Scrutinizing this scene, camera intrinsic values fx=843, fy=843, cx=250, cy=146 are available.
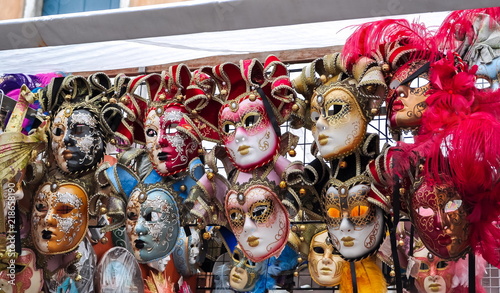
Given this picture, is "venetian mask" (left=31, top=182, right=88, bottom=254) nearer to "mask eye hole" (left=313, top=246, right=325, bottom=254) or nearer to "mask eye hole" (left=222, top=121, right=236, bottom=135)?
"mask eye hole" (left=222, top=121, right=236, bottom=135)

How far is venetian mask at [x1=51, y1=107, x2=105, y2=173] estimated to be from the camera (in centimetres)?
265

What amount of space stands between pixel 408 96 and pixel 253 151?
18.9 inches

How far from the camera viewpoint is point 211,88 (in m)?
2.55

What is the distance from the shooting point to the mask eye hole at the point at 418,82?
7.50 ft

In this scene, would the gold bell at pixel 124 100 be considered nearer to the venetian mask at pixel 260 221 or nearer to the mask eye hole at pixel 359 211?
the venetian mask at pixel 260 221

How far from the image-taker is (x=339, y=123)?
7.69 feet

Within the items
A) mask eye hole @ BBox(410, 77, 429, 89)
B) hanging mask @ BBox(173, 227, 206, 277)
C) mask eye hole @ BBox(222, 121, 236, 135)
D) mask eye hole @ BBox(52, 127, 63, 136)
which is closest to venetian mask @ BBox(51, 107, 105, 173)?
mask eye hole @ BBox(52, 127, 63, 136)

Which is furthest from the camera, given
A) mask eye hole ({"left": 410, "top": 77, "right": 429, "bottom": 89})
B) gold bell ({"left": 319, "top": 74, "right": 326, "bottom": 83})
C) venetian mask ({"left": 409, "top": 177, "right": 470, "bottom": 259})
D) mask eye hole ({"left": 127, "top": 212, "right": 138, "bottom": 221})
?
mask eye hole ({"left": 127, "top": 212, "right": 138, "bottom": 221})

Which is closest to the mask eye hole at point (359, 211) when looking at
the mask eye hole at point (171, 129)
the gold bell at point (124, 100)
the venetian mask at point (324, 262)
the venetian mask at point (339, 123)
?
the venetian mask at point (339, 123)

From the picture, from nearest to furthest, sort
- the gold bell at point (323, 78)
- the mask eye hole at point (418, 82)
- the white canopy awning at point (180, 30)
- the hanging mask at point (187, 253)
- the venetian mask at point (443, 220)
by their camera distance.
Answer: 1. the white canopy awning at point (180, 30)
2. the venetian mask at point (443, 220)
3. the mask eye hole at point (418, 82)
4. the gold bell at point (323, 78)
5. the hanging mask at point (187, 253)

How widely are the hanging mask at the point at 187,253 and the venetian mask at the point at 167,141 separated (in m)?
0.53

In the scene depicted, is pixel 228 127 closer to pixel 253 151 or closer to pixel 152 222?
pixel 253 151

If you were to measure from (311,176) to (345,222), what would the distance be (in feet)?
0.59

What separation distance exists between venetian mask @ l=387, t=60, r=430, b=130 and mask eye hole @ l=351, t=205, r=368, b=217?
24cm
